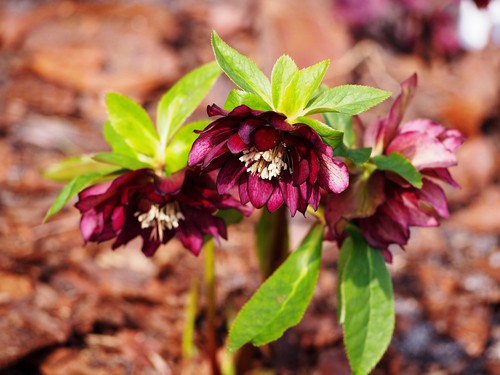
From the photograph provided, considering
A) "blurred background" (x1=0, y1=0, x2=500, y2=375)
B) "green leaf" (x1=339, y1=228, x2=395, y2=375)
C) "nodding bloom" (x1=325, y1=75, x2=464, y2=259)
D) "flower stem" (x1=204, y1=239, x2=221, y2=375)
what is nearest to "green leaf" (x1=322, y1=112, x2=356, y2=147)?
"nodding bloom" (x1=325, y1=75, x2=464, y2=259)

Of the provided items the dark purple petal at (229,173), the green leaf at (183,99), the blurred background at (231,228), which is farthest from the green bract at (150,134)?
the blurred background at (231,228)

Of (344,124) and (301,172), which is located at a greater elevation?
(301,172)

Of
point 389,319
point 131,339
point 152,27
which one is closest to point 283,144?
point 389,319

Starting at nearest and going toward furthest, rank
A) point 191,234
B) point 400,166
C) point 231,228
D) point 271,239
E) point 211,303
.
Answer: point 400,166 → point 191,234 → point 271,239 → point 211,303 → point 231,228

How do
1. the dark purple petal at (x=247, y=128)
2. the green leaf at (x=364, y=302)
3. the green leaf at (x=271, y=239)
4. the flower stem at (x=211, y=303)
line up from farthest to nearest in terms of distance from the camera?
1. the flower stem at (x=211, y=303)
2. the green leaf at (x=271, y=239)
3. the green leaf at (x=364, y=302)
4. the dark purple petal at (x=247, y=128)

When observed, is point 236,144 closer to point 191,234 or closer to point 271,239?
point 191,234

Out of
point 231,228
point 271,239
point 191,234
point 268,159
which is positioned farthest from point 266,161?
point 231,228

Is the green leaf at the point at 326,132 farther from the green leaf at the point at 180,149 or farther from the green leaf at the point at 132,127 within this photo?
the green leaf at the point at 132,127
